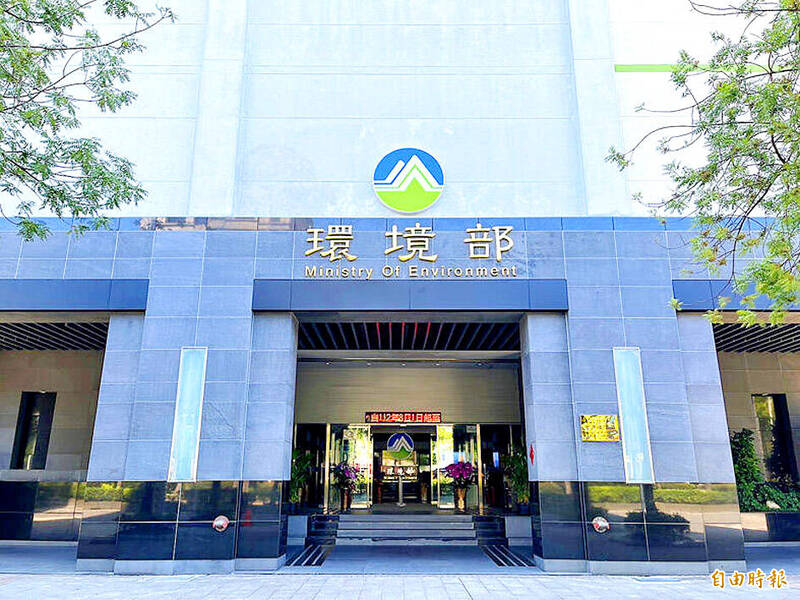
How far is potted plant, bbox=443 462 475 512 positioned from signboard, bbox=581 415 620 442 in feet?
19.2

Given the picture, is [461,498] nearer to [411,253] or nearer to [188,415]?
[411,253]

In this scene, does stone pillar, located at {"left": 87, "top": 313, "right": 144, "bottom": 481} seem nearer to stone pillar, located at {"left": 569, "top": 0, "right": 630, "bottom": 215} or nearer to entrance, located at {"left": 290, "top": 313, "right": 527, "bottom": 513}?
entrance, located at {"left": 290, "top": 313, "right": 527, "bottom": 513}

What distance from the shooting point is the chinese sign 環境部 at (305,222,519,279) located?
8.94 meters

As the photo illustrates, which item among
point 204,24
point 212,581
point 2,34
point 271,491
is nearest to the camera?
point 2,34

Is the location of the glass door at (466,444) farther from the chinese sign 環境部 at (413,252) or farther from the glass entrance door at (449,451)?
the chinese sign 環境部 at (413,252)

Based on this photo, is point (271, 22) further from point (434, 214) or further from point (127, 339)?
point (127, 339)

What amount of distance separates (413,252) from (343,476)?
7.04 m

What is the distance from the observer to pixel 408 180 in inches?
383

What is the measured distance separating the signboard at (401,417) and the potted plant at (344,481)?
4.21 ft

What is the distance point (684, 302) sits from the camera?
8.76 meters

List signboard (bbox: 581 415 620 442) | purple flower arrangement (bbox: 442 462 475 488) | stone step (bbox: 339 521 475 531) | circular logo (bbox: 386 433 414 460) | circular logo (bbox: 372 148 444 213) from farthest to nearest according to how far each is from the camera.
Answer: circular logo (bbox: 386 433 414 460) < purple flower arrangement (bbox: 442 462 475 488) < stone step (bbox: 339 521 475 531) < circular logo (bbox: 372 148 444 213) < signboard (bbox: 581 415 620 442)

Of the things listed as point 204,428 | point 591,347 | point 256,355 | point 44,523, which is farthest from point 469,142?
point 44,523

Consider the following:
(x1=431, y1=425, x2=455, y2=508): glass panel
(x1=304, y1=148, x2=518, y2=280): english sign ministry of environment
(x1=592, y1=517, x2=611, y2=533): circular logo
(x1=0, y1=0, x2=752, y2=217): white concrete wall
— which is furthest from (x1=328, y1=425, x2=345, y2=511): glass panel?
(x1=592, y1=517, x2=611, y2=533): circular logo

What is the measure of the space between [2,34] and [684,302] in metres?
9.13
